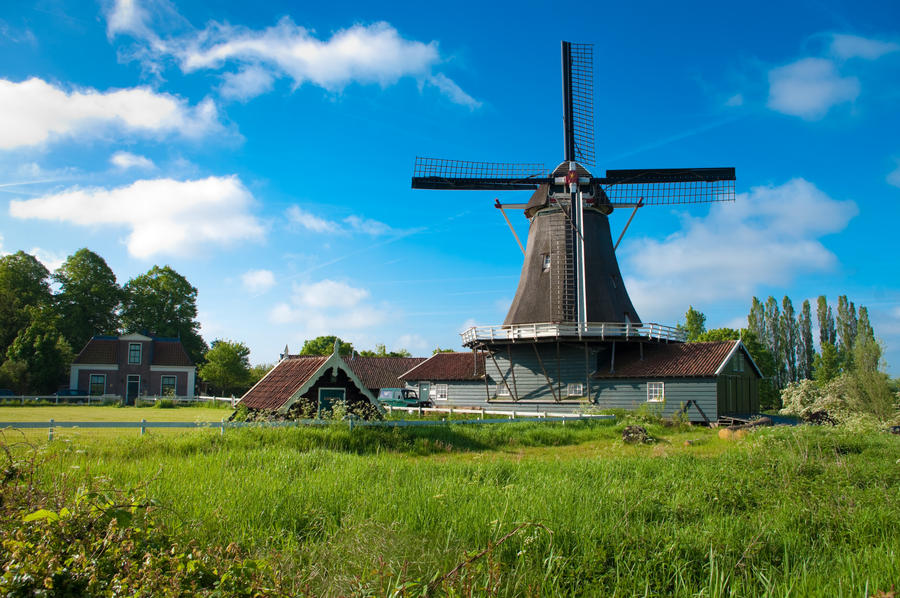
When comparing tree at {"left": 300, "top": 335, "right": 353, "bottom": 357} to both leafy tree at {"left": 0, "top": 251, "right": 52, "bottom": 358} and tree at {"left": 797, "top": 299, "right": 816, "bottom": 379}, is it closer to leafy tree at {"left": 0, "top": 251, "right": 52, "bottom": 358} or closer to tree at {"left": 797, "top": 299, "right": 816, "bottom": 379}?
leafy tree at {"left": 0, "top": 251, "right": 52, "bottom": 358}

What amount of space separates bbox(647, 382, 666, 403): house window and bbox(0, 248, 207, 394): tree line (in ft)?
142

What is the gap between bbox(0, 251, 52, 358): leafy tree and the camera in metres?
48.9

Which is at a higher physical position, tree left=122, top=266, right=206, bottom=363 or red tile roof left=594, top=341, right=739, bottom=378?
tree left=122, top=266, right=206, bottom=363

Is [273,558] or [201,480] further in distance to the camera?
[201,480]

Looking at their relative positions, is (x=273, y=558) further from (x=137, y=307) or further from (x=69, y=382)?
(x=137, y=307)

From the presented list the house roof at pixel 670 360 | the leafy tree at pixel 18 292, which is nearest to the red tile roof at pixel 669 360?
the house roof at pixel 670 360

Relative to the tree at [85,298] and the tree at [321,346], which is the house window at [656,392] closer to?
the tree at [321,346]

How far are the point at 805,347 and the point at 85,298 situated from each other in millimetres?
63890

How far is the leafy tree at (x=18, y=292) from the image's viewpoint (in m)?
48.9

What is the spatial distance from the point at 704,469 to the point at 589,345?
60.3 feet

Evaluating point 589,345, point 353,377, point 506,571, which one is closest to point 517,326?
point 589,345

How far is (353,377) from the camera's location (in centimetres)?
1535

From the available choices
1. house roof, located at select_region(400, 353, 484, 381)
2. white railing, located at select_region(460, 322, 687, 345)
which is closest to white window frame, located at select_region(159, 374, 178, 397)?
house roof, located at select_region(400, 353, 484, 381)

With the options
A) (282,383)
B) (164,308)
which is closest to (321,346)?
(164,308)
